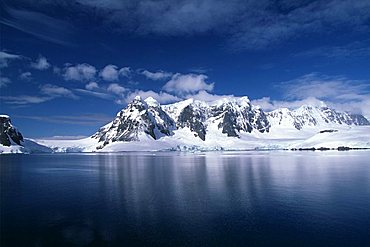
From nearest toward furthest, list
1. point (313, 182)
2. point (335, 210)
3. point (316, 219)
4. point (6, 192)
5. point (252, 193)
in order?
point (316, 219)
point (335, 210)
point (252, 193)
point (6, 192)
point (313, 182)

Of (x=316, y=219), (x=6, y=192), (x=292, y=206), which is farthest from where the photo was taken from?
(x=6, y=192)

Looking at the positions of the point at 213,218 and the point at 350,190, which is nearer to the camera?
the point at 213,218

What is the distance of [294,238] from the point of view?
26.4m

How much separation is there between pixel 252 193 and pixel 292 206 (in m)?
8.71

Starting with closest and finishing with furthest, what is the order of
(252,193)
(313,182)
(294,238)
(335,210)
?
(294,238), (335,210), (252,193), (313,182)

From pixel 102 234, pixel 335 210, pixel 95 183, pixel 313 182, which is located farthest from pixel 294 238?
pixel 95 183

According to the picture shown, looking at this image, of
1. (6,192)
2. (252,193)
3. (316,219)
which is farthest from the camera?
(6,192)

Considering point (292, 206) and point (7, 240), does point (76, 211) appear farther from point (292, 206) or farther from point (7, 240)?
point (292, 206)

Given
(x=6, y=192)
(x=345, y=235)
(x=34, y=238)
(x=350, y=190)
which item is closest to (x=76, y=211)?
(x=34, y=238)

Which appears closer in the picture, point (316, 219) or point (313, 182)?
point (316, 219)

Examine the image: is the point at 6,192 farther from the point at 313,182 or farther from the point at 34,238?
the point at 313,182

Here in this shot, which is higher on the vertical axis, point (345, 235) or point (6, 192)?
point (6, 192)

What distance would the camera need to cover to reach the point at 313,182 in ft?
181

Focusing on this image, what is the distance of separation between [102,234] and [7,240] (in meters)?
7.19
